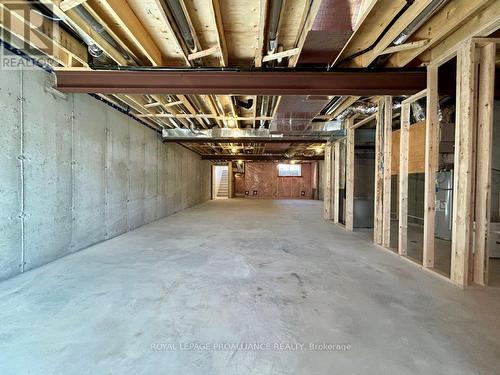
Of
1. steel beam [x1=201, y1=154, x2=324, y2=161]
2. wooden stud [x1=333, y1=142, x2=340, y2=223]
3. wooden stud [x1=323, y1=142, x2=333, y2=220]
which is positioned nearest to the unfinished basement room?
wooden stud [x1=333, y1=142, x2=340, y2=223]

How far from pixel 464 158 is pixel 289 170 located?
1317 cm

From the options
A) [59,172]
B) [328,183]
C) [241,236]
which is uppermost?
[59,172]

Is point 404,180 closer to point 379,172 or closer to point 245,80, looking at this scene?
point 379,172

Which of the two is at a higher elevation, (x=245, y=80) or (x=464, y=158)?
(x=245, y=80)

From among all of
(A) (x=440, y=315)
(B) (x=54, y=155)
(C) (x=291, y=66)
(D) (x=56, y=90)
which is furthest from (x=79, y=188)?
(A) (x=440, y=315)

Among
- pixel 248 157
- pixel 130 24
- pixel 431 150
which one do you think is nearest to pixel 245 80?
pixel 130 24

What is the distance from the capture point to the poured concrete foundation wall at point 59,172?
8.00 ft

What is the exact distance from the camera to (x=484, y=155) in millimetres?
2275

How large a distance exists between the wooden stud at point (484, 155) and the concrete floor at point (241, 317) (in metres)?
0.34

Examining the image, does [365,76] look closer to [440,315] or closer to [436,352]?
[440,315]

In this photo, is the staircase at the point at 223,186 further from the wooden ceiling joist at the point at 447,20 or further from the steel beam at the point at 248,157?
the wooden ceiling joist at the point at 447,20

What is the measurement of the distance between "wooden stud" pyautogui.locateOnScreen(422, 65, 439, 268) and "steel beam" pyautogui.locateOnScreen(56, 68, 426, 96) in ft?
0.36

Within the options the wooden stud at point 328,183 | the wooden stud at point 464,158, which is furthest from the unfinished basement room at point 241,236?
the wooden stud at point 328,183

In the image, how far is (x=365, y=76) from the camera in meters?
2.71
